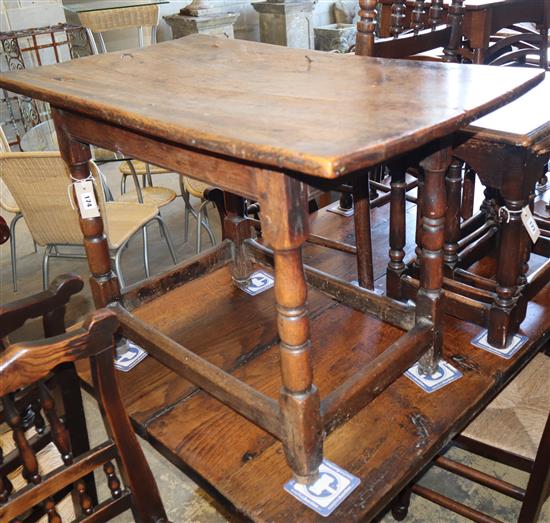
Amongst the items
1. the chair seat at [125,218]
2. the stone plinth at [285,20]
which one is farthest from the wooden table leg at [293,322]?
the stone plinth at [285,20]

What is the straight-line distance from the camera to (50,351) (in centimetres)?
88

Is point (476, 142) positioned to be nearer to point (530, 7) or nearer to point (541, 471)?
point (541, 471)

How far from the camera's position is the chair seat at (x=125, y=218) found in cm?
279

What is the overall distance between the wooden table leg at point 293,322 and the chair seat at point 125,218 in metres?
1.82

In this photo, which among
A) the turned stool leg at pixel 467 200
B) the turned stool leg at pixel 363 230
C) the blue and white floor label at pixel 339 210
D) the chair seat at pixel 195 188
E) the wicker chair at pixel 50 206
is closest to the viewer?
the turned stool leg at pixel 363 230

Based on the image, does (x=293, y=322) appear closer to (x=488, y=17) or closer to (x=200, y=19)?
(x=488, y=17)

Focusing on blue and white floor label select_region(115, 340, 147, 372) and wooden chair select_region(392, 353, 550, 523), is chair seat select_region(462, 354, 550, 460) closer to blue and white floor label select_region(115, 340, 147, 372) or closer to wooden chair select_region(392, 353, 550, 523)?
wooden chair select_region(392, 353, 550, 523)

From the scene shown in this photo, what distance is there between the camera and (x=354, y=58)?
1375mm

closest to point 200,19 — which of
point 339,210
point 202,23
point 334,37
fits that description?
point 202,23

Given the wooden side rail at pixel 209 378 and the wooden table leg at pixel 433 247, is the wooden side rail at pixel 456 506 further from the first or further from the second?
the wooden side rail at pixel 209 378

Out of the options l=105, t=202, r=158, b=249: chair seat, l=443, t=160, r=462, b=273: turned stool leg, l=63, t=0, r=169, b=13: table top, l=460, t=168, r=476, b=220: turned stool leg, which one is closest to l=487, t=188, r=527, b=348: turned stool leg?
l=443, t=160, r=462, b=273: turned stool leg

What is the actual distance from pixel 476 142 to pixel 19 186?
1985 mm

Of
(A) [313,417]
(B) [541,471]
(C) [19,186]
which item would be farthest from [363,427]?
(C) [19,186]

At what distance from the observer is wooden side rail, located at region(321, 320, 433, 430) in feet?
3.72
